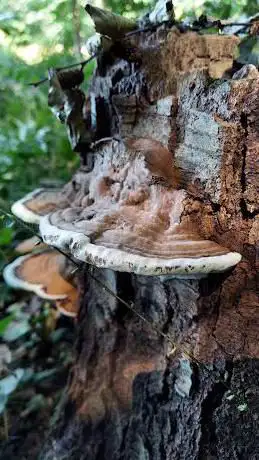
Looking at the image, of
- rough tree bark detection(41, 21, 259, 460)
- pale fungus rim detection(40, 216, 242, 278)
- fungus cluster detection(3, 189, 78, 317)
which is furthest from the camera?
fungus cluster detection(3, 189, 78, 317)

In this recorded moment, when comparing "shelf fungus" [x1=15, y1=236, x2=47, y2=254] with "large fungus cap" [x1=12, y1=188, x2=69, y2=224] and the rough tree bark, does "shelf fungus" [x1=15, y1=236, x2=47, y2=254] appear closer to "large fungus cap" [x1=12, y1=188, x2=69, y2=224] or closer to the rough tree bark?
"large fungus cap" [x1=12, y1=188, x2=69, y2=224]

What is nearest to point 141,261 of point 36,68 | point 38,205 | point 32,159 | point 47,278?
point 38,205

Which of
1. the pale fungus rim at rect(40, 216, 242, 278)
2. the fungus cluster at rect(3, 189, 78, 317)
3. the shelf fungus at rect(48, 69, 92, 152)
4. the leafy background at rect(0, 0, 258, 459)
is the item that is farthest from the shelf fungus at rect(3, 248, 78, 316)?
the pale fungus rim at rect(40, 216, 242, 278)

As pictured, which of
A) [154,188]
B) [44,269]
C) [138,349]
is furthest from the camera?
[44,269]

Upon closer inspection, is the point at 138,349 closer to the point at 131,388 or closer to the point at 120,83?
the point at 131,388

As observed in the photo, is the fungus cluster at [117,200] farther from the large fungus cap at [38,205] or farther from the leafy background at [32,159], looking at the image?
the leafy background at [32,159]

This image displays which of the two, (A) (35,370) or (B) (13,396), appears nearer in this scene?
(B) (13,396)

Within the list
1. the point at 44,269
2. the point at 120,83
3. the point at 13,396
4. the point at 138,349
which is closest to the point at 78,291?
the point at 44,269
